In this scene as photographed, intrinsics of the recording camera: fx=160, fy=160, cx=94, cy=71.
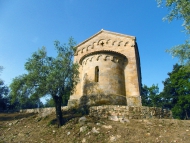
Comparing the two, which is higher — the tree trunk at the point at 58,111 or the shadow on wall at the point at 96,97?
the shadow on wall at the point at 96,97

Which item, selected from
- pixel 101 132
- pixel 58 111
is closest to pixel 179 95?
pixel 101 132

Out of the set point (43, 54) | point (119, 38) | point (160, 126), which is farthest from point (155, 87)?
point (43, 54)

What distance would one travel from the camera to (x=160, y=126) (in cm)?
977

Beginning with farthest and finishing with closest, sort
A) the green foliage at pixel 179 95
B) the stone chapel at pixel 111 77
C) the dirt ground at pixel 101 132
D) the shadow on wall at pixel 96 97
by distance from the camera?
the green foliage at pixel 179 95 → the stone chapel at pixel 111 77 → the shadow on wall at pixel 96 97 → the dirt ground at pixel 101 132

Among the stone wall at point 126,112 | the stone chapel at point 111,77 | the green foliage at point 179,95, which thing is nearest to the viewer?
the stone wall at point 126,112

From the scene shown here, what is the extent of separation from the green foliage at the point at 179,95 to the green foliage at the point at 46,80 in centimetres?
2012

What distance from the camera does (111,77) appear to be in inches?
559

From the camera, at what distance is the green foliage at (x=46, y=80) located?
1163 centimetres

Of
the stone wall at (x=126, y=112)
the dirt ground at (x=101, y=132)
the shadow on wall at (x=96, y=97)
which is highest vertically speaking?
the shadow on wall at (x=96, y=97)

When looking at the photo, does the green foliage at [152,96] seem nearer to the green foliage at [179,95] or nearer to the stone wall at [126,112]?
the green foliage at [179,95]

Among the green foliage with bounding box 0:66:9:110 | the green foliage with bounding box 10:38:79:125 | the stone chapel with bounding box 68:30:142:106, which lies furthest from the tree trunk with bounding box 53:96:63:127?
the green foliage with bounding box 0:66:9:110

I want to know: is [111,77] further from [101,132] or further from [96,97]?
[101,132]

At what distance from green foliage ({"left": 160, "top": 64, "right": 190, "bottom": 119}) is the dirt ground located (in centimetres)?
1738

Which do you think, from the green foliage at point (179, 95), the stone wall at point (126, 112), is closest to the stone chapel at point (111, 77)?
the stone wall at point (126, 112)
